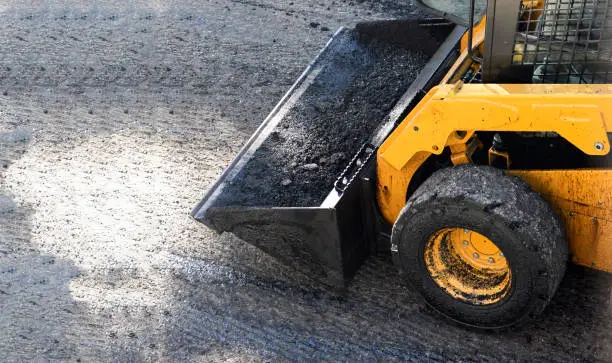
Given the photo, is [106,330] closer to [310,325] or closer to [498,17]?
[310,325]

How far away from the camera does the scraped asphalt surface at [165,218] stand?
3615 millimetres

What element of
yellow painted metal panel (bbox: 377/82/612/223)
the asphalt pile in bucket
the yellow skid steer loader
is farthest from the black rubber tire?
the asphalt pile in bucket

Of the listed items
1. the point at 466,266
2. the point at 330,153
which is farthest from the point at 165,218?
the point at 466,266

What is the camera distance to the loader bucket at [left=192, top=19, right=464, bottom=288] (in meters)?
3.66

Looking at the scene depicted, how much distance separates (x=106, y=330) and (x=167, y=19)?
3.58m

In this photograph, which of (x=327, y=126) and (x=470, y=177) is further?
(x=327, y=126)

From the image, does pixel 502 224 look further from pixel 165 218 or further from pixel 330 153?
pixel 165 218

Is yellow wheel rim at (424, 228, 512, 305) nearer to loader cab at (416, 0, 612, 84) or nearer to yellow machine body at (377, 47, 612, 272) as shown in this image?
yellow machine body at (377, 47, 612, 272)

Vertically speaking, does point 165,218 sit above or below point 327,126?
below

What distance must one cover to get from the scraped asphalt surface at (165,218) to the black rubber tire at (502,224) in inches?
13.4

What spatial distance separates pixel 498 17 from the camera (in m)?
2.97

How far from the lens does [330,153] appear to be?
4191mm

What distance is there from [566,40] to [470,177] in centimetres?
68

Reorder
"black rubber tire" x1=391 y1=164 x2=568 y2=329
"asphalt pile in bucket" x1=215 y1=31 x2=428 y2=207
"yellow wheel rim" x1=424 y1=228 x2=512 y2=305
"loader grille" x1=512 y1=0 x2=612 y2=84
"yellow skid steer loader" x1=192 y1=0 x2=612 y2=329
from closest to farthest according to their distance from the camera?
1. "loader grille" x1=512 y1=0 x2=612 y2=84
2. "yellow skid steer loader" x1=192 y1=0 x2=612 y2=329
3. "black rubber tire" x1=391 y1=164 x2=568 y2=329
4. "yellow wheel rim" x1=424 y1=228 x2=512 y2=305
5. "asphalt pile in bucket" x1=215 y1=31 x2=428 y2=207
